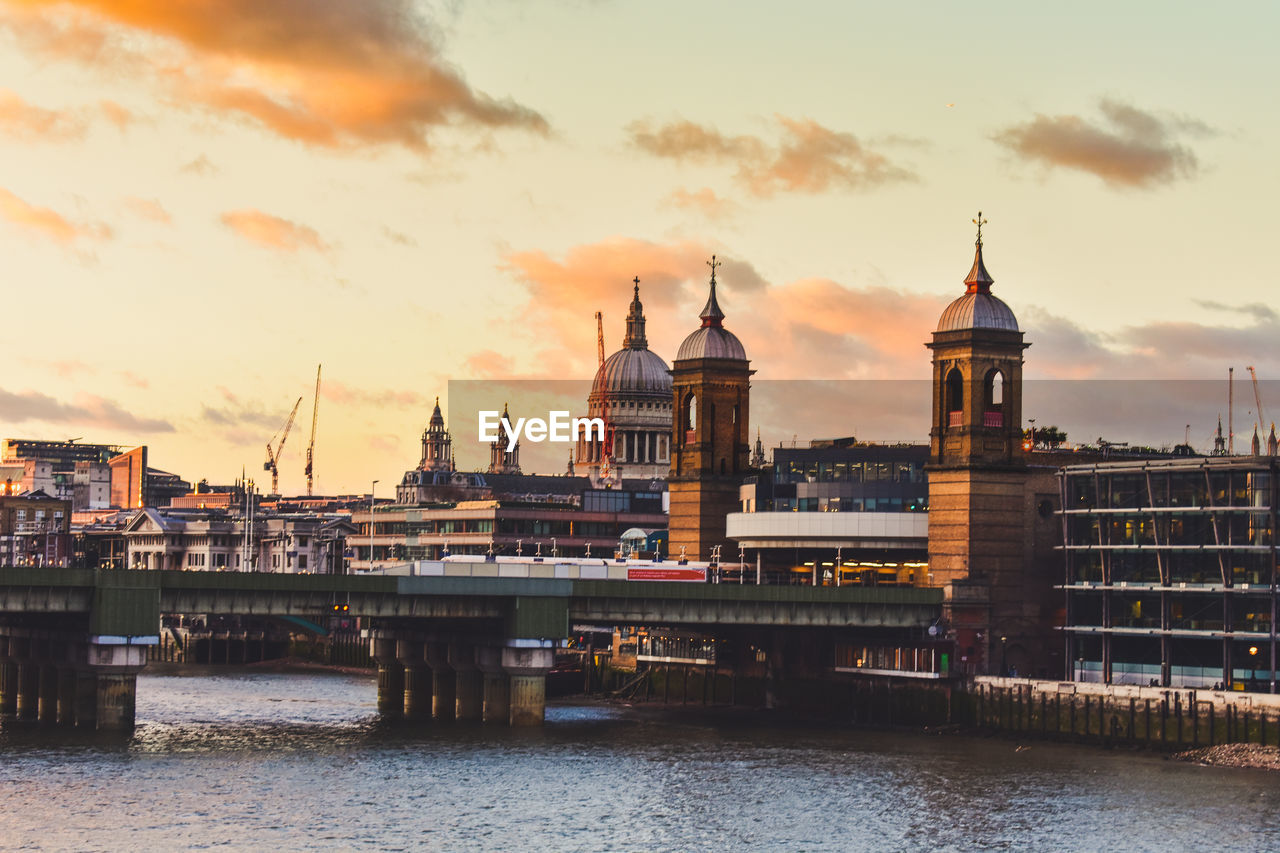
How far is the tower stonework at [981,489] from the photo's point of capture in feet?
519

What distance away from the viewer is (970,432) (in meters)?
161

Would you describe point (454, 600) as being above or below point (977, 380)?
below

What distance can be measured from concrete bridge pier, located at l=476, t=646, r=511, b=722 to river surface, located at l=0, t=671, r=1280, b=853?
80.8 inches

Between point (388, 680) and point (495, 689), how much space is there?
24.0 metres

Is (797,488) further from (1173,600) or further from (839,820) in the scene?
(839,820)

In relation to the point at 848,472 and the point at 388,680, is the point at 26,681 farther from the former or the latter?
the point at 848,472

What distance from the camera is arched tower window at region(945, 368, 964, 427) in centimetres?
16275

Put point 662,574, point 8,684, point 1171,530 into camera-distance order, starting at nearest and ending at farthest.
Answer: point 1171,530 → point 662,574 → point 8,684

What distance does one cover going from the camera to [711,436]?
197000mm

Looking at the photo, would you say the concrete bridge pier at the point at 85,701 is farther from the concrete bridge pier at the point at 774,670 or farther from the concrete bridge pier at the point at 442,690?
the concrete bridge pier at the point at 774,670

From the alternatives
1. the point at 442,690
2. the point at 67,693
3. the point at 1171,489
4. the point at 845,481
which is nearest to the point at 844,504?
the point at 845,481

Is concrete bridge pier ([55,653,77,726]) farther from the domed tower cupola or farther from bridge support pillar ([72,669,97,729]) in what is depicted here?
the domed tower cupola

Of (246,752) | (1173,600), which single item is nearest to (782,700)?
(1173,600)

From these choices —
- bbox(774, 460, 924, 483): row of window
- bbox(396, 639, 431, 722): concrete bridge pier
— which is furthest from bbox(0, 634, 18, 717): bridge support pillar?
bbox(774, 460, 924, 483): row of window
